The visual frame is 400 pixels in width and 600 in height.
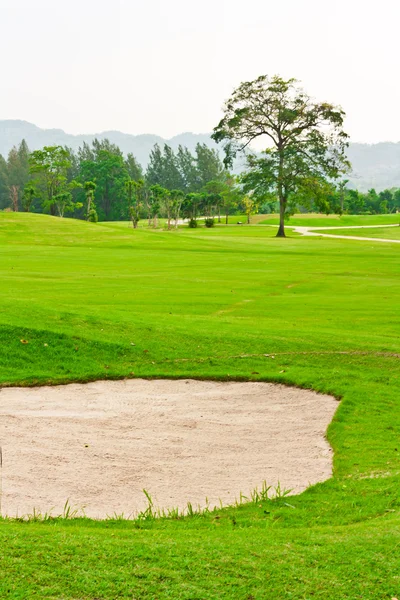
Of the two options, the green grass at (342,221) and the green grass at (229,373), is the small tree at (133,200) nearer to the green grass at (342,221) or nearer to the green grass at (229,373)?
the green grass at (342,221)

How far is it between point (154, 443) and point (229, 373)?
378 cm

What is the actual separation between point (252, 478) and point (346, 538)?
9.95 feet

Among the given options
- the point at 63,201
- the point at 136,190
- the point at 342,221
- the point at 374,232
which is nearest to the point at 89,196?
the point at 63,201

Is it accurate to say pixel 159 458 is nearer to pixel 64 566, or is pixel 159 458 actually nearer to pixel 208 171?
pixel 64 566

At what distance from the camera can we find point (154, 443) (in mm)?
9664

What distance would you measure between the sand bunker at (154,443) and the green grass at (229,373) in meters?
0.52

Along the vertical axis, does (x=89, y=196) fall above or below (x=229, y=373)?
above

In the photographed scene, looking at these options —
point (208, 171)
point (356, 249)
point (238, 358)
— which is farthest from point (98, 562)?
point (208, 171)

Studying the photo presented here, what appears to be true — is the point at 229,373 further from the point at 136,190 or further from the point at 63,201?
the point at 136,190

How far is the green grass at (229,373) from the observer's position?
4734 mm

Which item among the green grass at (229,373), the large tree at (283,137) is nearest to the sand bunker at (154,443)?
the green grass at (229,373)

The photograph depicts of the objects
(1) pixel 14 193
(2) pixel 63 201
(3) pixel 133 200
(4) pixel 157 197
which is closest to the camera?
(4) pixel 157 197

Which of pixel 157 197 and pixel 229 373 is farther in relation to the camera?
pixel 157 197

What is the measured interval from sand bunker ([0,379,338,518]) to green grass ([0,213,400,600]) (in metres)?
0.52
